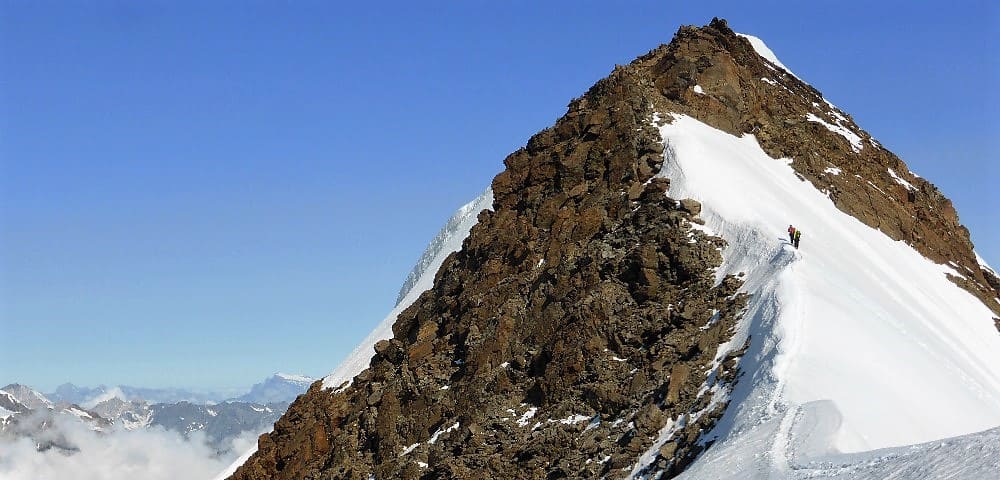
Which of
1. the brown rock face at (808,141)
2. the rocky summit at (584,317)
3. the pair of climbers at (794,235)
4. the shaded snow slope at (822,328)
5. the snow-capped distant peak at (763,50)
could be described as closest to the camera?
the shaded snow slope at (822,328)

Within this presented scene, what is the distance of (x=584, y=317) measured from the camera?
3794 cm

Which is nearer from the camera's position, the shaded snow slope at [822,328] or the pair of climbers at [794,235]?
the shaded snow slope at [822,328]

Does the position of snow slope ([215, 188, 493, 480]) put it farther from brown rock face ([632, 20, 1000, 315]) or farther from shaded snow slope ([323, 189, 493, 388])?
brown rock face ([632, 20, 1000, 315])

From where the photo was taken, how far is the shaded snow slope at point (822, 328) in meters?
27.8

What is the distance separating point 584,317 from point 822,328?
8732mm

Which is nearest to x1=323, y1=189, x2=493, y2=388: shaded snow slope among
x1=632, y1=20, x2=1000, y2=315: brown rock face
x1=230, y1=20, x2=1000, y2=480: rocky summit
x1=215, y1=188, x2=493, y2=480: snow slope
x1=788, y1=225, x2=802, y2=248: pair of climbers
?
x1=215, y1=188, x2=493, y2=480: snow slope

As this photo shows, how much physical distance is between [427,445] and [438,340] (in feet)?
22.9

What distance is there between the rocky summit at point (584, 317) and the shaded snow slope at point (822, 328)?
1.21 meters

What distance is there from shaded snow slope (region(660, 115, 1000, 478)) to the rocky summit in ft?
3.98

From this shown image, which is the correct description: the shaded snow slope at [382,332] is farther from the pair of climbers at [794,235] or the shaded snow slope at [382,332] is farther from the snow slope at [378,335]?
the pair of climbers at [794,235]

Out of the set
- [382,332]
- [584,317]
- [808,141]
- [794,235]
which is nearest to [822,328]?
[794,235]

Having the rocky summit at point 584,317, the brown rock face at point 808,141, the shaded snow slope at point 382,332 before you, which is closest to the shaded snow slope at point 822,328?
the rocky summit at point 584,317

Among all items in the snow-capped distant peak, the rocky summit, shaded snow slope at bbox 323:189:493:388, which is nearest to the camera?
the rocky summit

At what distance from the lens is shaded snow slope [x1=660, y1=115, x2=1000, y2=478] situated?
2778cm
